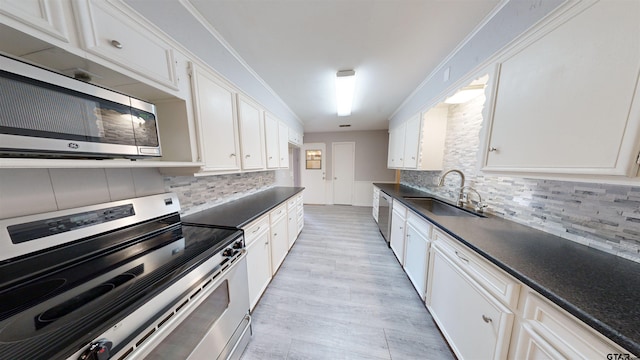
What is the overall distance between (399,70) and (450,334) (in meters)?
2.61

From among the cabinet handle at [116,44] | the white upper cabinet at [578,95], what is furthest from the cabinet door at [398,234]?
the cabinet handle at [116,44]

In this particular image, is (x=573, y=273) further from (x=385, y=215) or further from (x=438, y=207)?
(x=385, y=215)

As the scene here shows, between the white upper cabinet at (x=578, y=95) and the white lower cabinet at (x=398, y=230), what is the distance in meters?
1.27

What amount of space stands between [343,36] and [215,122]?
1366 millimetres

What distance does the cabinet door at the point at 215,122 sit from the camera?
1.29m

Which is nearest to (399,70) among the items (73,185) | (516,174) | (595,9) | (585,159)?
(595,9)

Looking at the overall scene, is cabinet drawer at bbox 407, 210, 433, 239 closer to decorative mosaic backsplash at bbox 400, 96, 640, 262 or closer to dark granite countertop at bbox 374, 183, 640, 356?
dark granite countertop at bbox 374, 183, 640, 356

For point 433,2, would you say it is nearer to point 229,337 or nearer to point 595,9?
point 595,9

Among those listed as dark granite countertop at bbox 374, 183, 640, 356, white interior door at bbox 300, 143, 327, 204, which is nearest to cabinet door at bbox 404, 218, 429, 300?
dark granite countertop at bbox 374, 183, 640, 356

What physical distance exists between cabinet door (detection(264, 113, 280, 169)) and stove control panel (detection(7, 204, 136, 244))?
1510 millimetres

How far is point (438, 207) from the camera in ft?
7.25

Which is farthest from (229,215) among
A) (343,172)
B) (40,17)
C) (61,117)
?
(343,172)

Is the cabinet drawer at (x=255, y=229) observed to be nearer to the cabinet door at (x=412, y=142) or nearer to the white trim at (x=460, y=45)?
the cabinet door at (x=412, y=142)

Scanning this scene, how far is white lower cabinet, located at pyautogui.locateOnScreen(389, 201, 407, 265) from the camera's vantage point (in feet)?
7.24
